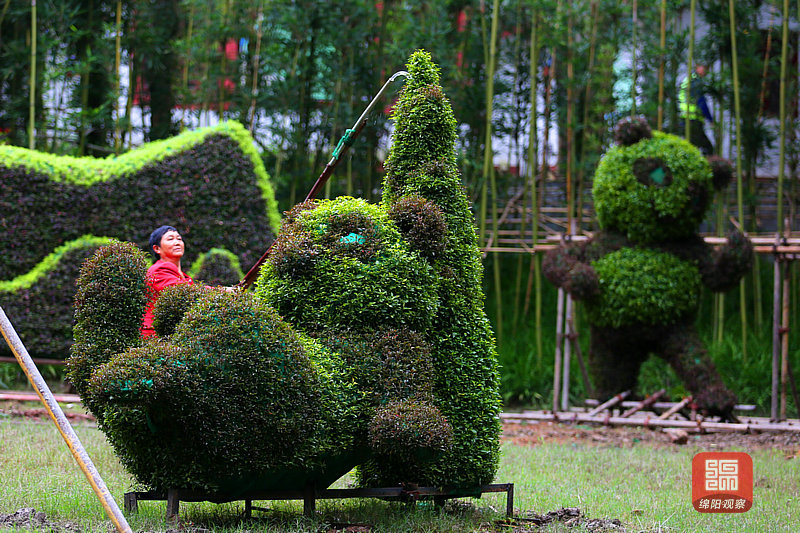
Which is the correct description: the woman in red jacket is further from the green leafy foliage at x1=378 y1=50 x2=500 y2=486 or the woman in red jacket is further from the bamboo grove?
the bamboo grove

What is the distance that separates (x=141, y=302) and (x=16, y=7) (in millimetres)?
7663

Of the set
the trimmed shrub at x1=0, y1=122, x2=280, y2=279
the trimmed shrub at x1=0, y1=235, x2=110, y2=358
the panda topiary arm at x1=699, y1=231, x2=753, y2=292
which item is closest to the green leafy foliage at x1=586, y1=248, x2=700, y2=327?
the panda topiary arm at x1=699, y1=231, x2=753, y2=292

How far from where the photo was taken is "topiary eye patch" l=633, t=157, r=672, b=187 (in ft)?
26.6

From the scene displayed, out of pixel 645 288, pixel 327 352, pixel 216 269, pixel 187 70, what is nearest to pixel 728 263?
pixel 645 288

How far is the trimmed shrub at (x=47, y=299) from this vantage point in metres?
8.56

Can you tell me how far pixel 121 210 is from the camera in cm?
879

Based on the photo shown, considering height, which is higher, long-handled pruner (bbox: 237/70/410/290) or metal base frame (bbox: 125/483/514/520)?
long-handled pruner (bbox: 237/70/410/290)

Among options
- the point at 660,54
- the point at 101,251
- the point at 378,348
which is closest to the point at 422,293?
the point at 378,348

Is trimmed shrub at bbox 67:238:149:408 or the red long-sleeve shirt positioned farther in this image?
the red long-sleeve shirt

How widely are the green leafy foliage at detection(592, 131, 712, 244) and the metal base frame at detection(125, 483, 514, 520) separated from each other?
164 inches

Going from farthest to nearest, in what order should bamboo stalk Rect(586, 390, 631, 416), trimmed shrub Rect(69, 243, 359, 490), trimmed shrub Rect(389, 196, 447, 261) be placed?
1. bamboo stalk Rect(586, 390, 631, 416)
2. trimmed shrub Rect(389, 196, 447, 261)
3. trimmed shrub Rect(69, 243, 359, 490)

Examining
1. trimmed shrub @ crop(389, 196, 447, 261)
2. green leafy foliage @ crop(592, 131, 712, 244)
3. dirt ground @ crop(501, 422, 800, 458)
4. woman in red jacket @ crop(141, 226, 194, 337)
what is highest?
green leafy foliage @ crop(592, 131, 712, 244)

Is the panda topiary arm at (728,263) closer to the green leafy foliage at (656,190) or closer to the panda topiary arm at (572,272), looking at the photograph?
the green leafy foliage at (656,190)

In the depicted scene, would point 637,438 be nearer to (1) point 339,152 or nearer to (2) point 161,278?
(1) point 339,152
